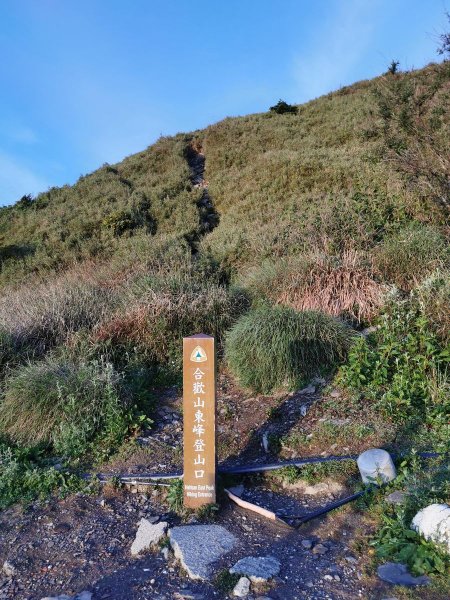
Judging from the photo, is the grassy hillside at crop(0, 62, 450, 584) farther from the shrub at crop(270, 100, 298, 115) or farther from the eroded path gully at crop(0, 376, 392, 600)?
the shrub at crop(270, 100, 298, 115)

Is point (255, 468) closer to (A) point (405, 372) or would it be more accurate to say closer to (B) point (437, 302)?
(A) point (405, 372)

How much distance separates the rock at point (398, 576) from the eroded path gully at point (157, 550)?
0.28 ft

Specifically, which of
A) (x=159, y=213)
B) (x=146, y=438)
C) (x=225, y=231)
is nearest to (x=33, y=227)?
(x=159, y=213)

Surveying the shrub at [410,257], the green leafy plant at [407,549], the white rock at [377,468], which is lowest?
the green leafy plant at [407,549]

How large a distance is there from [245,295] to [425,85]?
19.8ft

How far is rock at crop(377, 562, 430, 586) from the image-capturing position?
2.89m

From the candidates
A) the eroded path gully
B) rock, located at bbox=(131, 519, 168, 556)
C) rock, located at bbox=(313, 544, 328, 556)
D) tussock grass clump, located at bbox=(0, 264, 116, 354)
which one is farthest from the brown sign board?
tussock grass clump, located at bbox=(0, 264, 116, 354)

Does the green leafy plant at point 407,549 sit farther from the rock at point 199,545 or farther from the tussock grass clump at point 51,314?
the tussock grass clump at point 51,314

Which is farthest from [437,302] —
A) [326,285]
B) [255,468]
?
[255,468]

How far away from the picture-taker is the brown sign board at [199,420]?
3.89 m

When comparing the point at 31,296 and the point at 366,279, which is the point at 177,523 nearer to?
the point at 366,279

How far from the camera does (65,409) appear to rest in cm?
511

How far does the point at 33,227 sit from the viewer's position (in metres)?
16.7

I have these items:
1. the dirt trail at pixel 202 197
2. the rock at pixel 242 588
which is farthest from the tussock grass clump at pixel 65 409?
the dirt trail at pixel 202 197
